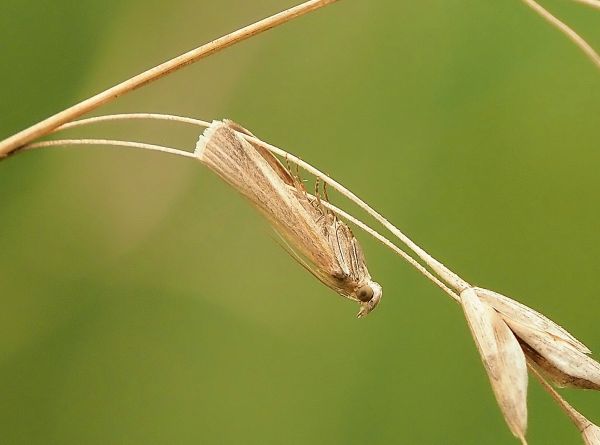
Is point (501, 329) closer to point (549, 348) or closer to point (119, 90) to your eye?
point (549, 348)

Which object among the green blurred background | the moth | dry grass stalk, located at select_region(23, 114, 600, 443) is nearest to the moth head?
the moth

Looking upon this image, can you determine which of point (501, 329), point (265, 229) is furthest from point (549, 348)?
point (265, 229)

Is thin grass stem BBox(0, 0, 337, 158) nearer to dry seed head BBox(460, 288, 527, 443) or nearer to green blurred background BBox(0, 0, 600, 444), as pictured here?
dry seed head BBox(460, 288, 527, 443)

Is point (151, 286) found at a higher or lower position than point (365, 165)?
→ lower

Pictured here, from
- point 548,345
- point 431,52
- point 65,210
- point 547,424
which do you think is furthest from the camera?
point 431,52

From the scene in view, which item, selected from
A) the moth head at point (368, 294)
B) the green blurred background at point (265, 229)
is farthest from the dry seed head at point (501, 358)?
the green blurred background at point (265, 229)

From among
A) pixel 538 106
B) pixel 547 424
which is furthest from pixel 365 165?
pixel 547 424

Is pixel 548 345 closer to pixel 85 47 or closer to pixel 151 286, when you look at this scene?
pixel 151 286
